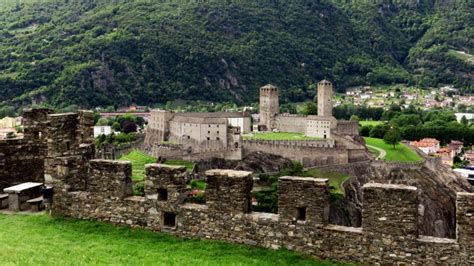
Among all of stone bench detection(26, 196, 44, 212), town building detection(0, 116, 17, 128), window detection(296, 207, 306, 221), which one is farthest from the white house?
window detection(296, 207, 306, 221)

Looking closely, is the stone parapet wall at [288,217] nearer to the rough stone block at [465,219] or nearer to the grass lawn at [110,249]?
the rough stone block at [465,219]

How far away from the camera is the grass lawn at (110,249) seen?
11109 mm

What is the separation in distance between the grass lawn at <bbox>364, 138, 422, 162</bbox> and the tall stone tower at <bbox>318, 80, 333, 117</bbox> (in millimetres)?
16317

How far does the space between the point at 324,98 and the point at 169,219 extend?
133977mm

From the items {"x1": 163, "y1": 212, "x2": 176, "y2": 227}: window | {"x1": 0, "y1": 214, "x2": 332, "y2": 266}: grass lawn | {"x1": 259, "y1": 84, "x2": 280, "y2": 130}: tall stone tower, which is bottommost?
{"x1": 0, "y1": 214, "x2": 332, "y2": 266}: grass lawn

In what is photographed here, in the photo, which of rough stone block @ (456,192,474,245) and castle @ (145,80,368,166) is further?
castle @ (145,80,368,166)

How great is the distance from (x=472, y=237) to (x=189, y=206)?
21.1ft

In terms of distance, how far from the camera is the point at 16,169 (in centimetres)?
1708

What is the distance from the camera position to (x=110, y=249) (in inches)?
468

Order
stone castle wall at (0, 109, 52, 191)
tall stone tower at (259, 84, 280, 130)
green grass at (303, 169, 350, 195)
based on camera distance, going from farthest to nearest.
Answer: tall stone tower at (259, 84, 280, 130), green grass at (303, 169, 350, 195), stone castle wall at (0, 109, 52, 191)

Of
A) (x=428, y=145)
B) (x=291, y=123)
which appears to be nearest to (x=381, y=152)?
(x=428, y=145)

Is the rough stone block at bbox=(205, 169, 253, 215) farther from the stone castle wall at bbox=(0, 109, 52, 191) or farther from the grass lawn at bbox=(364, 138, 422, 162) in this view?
the grass lawn at bbox=(364, 138, 422, 162)

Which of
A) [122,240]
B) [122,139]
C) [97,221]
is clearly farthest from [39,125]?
[122,139]

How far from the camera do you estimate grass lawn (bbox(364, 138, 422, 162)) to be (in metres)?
112
